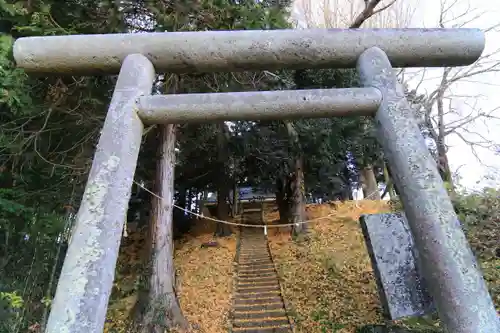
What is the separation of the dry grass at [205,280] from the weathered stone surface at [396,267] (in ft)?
15.2

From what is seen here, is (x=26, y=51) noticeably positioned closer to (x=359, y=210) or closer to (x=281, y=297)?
(x=281, y=297)

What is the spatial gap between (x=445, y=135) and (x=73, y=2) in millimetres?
10970

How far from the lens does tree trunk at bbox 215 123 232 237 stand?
1103 cm

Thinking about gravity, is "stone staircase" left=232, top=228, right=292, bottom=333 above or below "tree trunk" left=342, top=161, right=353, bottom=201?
below

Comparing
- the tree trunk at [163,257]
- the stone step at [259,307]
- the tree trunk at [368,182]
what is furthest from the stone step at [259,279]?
the tree trunk at [368,182]

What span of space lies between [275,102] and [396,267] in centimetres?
168

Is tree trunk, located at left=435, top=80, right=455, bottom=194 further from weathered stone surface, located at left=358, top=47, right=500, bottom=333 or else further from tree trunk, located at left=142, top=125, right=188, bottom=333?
weathered stone surface, located at left=358, top=47, right=500, bottom=333

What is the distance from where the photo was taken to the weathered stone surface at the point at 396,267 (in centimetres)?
261

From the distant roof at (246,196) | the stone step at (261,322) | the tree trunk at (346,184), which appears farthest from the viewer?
the distant roof at (246,196)

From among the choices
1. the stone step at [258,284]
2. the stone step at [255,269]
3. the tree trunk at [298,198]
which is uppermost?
the tree trunk at [298,198]

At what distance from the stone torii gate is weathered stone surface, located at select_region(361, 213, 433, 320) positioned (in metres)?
0.78

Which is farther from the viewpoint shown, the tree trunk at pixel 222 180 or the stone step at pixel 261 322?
the tree trunk at pixel 222 180

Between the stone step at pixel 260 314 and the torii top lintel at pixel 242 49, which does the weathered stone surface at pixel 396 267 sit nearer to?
the torii top lintel at pixel 242 49

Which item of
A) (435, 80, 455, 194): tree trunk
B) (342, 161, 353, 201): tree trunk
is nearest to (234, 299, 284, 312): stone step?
(435, 80, 455, 194): tree trunk
